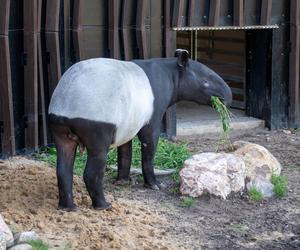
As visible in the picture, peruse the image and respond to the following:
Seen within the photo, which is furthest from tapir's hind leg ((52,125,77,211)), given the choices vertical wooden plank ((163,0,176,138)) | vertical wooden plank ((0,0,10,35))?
vertical wooden plank ((163,0,176,138))

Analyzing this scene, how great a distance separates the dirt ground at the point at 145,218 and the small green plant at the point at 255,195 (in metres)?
0.06

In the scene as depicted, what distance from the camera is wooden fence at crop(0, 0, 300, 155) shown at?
29.1 feet

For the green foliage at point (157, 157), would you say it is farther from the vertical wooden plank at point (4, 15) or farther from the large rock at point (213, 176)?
the vertical wooden plank at point (4, 15)

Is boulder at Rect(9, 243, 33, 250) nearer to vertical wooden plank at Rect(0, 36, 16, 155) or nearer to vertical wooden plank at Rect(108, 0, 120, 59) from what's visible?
vertical wooden plank at Rect(0, 36, 16, 155)

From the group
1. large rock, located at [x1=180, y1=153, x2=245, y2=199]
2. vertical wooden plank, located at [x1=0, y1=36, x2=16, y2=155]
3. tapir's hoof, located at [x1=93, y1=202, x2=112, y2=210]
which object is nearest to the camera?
tapir's hoof, located at [x1=93, y1=202, x2=112, y2=210]

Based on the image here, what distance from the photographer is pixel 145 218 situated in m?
6.66

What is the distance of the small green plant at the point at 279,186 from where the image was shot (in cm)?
753

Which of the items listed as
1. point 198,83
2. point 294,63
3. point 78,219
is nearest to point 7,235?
point 78,219

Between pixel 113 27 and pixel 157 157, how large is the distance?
1819 mm

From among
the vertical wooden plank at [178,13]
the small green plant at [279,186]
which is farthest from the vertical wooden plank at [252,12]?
the small green plant at [279,186]

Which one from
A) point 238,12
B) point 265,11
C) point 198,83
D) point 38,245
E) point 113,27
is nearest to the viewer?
point 38,245

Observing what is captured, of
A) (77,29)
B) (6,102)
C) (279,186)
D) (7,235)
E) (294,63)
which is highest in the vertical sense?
(77,29)

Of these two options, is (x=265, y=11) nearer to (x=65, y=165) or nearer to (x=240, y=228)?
(x=240, y=228)

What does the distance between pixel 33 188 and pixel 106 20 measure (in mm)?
3063
